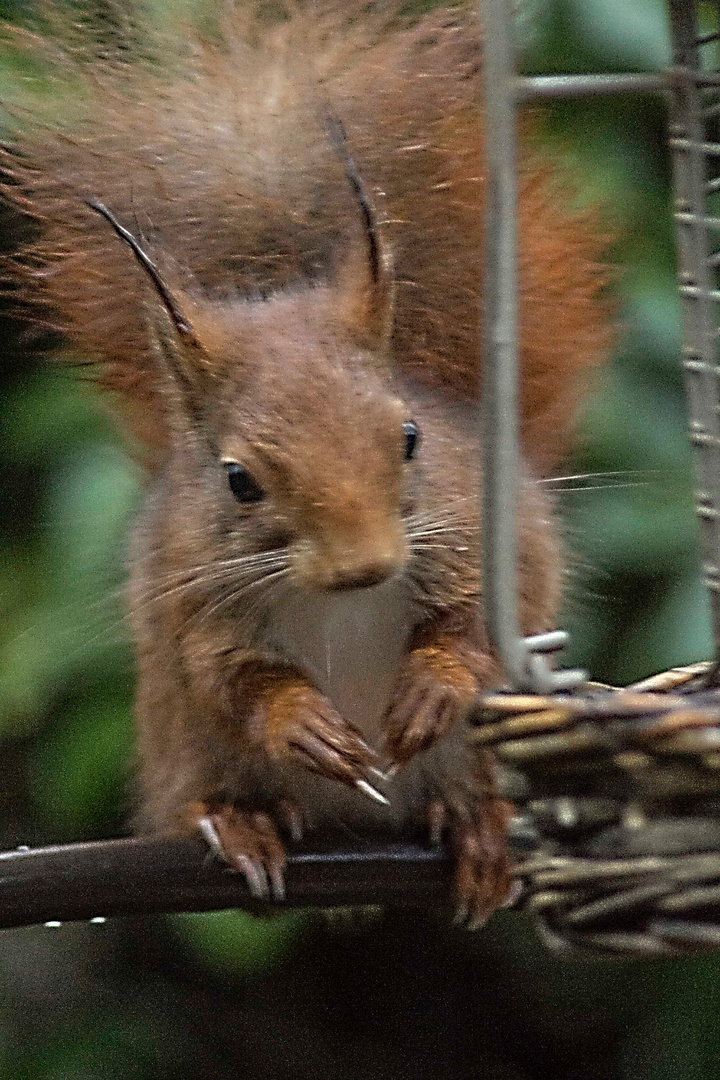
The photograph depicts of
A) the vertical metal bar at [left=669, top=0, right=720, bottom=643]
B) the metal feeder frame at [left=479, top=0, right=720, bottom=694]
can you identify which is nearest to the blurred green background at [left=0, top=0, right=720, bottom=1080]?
the vertical metal bar at [left=669, top=0, right=720, bottom=643]

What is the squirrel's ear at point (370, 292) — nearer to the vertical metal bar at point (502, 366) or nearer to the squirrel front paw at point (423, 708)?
the squirrel front paw at point (423, 708)

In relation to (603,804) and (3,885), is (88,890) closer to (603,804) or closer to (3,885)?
(3,885)

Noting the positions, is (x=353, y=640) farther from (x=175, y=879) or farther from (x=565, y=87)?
(x=565, y=87)

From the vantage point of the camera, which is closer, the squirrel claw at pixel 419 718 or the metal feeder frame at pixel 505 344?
the metal feeder frame at pixel 505 344

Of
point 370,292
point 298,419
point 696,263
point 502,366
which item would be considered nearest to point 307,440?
point 298,419

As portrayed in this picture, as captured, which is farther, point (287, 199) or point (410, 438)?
point (287, 199)

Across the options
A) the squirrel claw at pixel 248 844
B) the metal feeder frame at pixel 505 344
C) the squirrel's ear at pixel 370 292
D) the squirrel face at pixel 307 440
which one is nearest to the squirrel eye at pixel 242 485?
the squirrel face at pixel 307 440

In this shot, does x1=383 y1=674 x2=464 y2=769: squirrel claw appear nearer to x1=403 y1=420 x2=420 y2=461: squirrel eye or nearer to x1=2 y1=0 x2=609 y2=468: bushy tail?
x1=403 y1=420 x2=420 y2=461: squirrel eye
